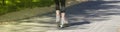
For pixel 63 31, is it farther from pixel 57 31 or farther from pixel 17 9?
pixel 17 9

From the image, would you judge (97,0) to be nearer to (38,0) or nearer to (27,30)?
(38,0)

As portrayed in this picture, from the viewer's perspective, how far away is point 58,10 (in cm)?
1081

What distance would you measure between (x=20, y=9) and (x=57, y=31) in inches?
378

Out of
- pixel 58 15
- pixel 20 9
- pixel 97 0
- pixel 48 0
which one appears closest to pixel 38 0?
pixel 48 0

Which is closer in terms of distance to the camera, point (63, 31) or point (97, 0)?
point (63, 31)

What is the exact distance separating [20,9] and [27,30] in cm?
909

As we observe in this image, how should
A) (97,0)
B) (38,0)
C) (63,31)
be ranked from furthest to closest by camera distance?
(97,0) → (38,0) → (63,31)

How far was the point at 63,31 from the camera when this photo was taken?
10039 millimetres

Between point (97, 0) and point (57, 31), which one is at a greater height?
point (97, 0)

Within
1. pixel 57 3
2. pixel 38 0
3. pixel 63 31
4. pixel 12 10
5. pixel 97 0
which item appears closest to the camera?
pixel 63 31

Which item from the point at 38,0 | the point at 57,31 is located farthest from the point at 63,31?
the point at 38,0

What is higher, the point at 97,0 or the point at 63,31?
the point at 97,0

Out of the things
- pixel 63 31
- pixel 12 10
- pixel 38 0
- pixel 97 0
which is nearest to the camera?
pixel 63 31

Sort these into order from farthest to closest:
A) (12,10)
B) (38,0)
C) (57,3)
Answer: (38,0), (12,10), (57,3)
